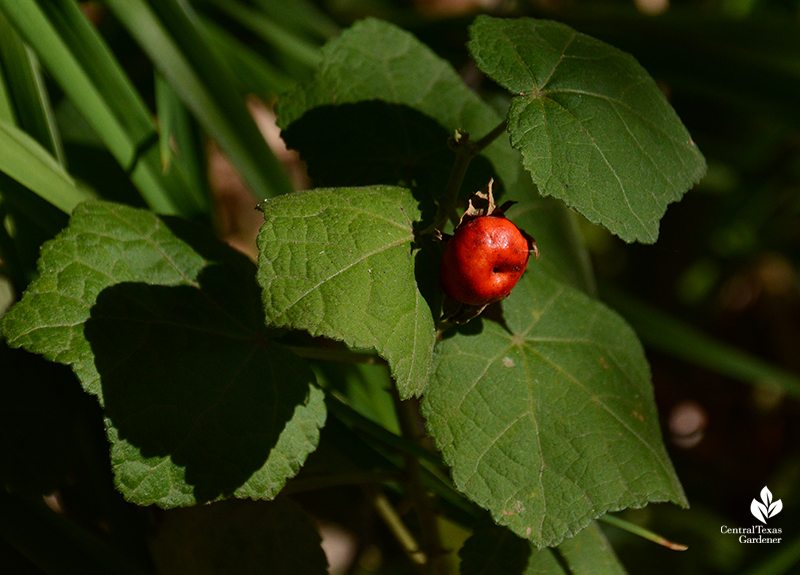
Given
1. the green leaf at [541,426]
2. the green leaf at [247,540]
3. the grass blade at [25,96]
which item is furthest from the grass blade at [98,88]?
the green leaf at [541,426]

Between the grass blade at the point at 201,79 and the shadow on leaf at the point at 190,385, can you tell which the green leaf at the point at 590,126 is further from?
the grass blade at the point at 201,79

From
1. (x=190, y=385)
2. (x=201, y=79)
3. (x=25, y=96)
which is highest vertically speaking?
(x=25, y=96)

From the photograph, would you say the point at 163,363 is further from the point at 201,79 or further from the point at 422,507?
the point at 201,79

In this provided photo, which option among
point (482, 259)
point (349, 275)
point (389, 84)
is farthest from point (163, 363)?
point (389, 84)

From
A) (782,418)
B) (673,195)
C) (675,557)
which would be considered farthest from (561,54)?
(782,418)

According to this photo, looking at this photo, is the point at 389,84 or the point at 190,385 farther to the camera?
the point at 389,84

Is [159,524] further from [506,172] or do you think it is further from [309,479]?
[506,172]

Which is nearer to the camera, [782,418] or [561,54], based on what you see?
[561,54]
